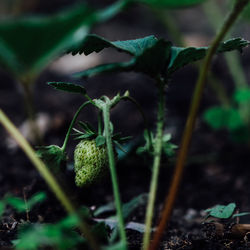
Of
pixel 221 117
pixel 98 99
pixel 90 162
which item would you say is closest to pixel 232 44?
pixel 98 99

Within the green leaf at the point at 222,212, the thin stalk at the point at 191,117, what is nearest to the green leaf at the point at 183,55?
the thin stalk at the point at 191,117

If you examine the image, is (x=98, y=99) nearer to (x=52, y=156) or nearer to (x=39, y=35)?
(x=52, y=156)

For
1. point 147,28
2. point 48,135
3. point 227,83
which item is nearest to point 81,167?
point 48,135

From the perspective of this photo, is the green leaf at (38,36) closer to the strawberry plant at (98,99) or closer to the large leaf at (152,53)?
the strawberry plant at (98,99)

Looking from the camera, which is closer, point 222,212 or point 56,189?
point 56,189

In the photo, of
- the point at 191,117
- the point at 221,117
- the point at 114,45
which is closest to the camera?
the point at 191,117

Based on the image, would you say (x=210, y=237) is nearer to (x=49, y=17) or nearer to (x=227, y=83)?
(x=49, y=17)

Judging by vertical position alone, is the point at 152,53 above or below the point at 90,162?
above

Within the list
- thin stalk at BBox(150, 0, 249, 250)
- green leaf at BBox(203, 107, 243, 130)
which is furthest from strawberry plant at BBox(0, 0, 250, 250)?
green leaf at BBox(203, 107, 243, 130)
